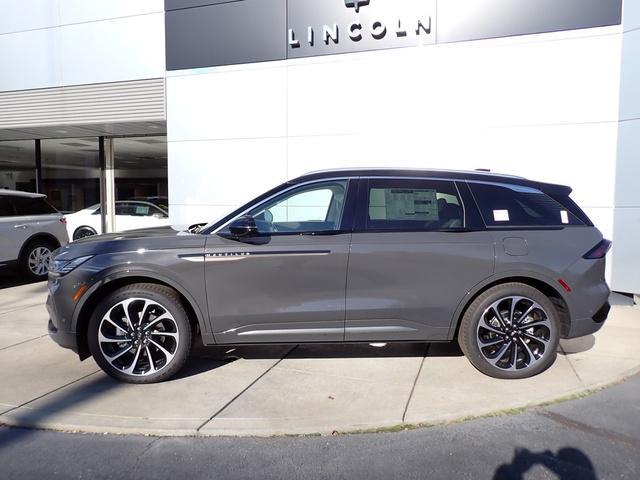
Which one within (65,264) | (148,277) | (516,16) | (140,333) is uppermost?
(516,16)

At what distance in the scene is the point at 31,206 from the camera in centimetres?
912

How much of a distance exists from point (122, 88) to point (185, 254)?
7.03 meters

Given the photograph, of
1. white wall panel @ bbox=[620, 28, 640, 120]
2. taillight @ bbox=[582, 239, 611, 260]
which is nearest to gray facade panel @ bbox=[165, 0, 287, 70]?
white wall panel @ bbox=[620, 28, 640, 120]

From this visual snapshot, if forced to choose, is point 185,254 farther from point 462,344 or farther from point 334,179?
point 462,344

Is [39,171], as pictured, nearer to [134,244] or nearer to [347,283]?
[134,244]

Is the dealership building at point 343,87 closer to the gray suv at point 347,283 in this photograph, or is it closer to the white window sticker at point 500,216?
the white window sticker at point 500,216

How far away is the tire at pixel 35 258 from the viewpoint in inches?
350

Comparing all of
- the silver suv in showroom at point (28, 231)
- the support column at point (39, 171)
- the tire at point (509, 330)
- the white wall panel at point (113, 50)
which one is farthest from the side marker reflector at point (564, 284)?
the support column at point (39, 171)

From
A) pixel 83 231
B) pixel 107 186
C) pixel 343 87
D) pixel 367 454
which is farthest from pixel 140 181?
pixel 367 454

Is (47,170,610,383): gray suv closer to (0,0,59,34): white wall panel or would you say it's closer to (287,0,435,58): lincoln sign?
(287,0,435,58): lincoln sign

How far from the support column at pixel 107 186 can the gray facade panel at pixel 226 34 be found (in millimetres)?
4162

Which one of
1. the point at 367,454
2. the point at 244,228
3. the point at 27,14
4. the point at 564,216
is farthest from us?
the point at 27,14

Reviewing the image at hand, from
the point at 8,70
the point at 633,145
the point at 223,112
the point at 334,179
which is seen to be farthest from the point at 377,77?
the point at 8,70

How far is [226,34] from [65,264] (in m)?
6.17
